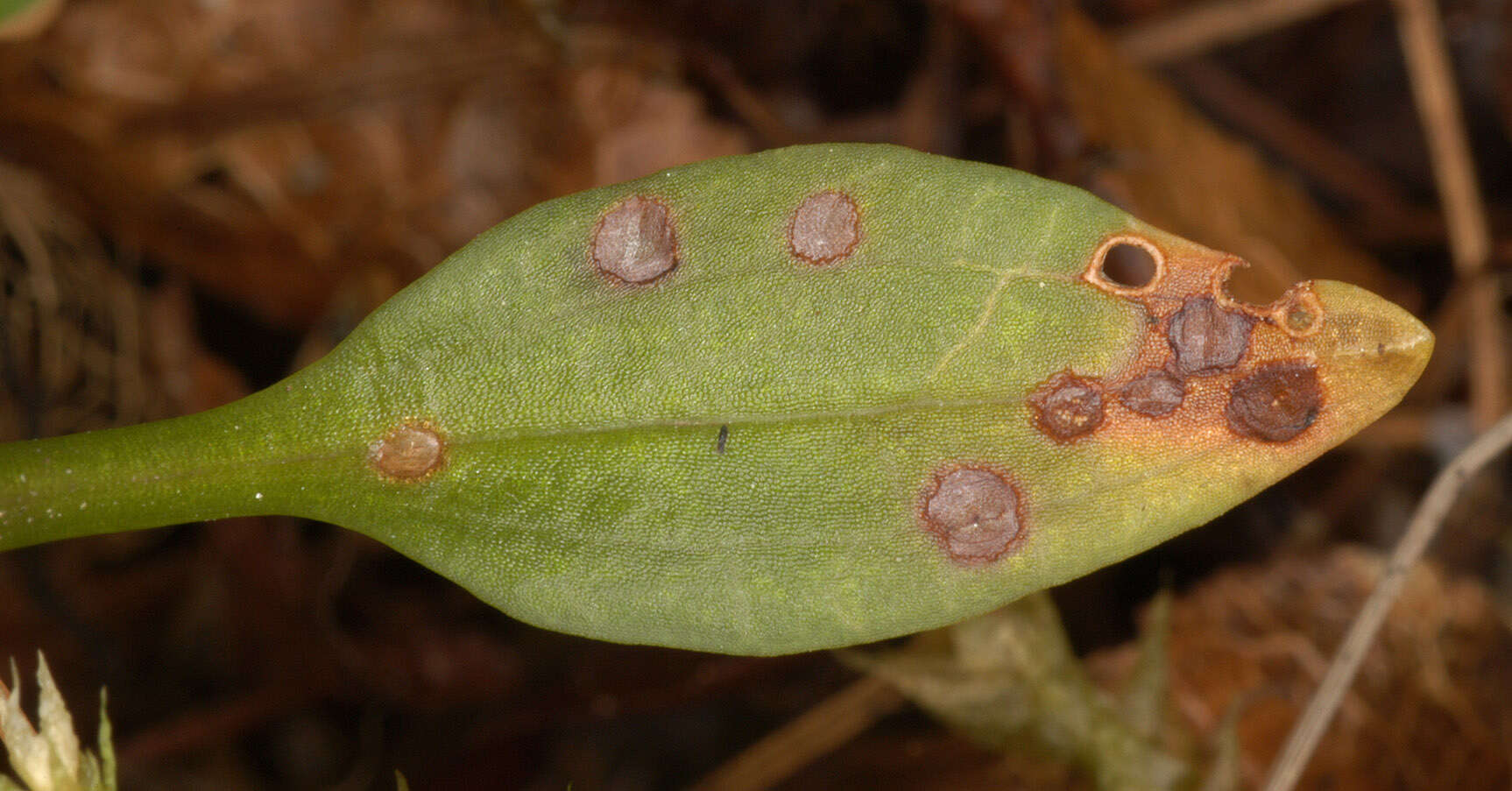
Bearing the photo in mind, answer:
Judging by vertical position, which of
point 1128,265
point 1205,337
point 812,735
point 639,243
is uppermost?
point 1128,265

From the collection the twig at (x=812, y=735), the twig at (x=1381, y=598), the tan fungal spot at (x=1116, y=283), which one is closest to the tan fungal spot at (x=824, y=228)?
the tan fungal spot at (x=1116, y=283)

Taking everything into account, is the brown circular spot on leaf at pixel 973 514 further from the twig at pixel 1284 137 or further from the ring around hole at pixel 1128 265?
the twig at pixel 1284 137

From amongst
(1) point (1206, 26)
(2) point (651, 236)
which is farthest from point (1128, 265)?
(2) point (651, 236)

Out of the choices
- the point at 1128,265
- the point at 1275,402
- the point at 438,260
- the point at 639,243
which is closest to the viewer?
the point at 1275,402

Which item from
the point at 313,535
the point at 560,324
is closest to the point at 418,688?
the point at 313,535

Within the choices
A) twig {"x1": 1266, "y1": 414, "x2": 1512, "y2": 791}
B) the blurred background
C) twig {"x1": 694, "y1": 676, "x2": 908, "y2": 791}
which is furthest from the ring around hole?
twig {"x1": 694, "y1": 676, "x2": 908, "y2": 791}

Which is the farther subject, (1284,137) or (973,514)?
(1284,137)

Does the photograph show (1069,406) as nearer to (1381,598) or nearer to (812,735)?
(1381,598)
